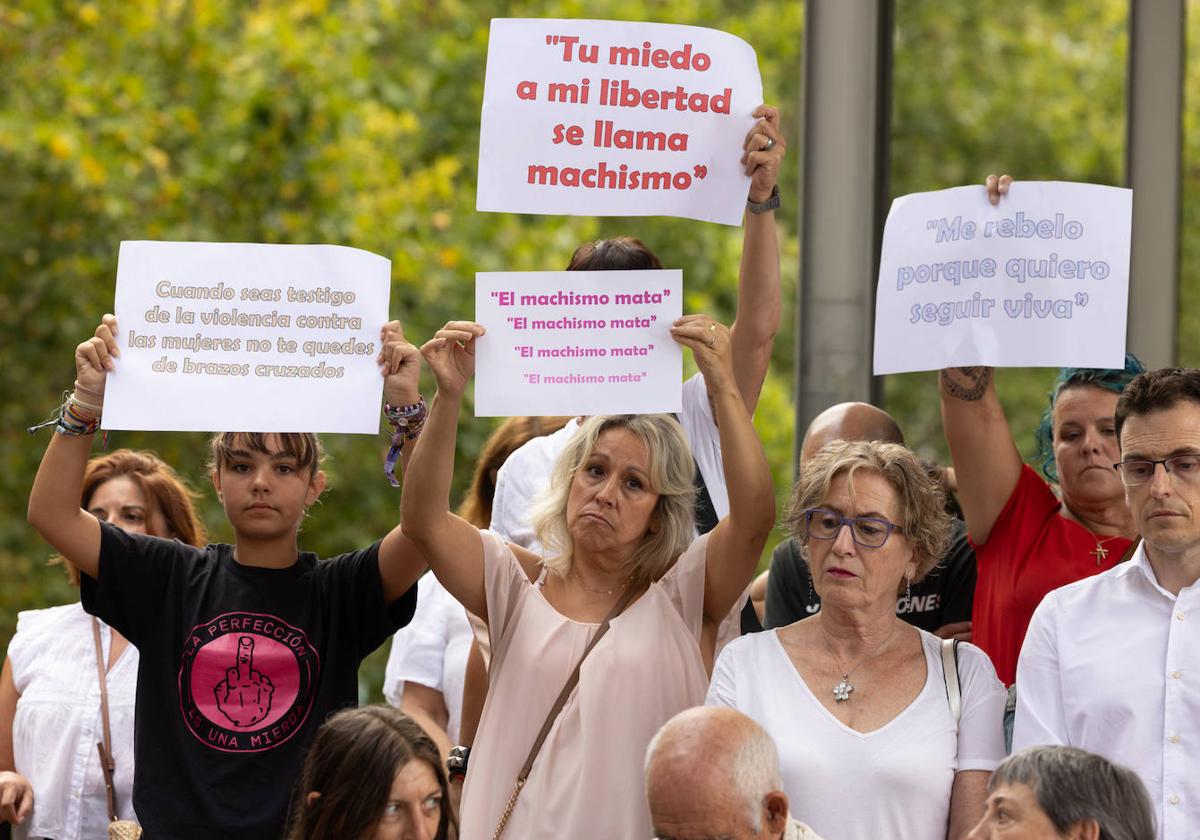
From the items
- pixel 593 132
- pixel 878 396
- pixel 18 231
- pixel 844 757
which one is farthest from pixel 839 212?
pixel 18 231

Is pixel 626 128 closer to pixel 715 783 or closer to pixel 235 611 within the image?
pixel 235 611

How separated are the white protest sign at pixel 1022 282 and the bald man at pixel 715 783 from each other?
1358 millimetres

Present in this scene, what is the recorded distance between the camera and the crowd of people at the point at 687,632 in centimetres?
373

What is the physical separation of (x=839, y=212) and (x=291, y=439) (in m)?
2.59

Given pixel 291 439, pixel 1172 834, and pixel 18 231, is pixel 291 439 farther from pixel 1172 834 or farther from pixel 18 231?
pixel 18 231

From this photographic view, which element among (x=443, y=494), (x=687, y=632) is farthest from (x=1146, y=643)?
(x=443, y=494)

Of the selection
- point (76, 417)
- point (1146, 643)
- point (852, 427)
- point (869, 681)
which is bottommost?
point (869, 681)

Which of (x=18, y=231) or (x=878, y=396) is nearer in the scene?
(x=878, y=396)

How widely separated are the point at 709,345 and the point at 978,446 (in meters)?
0.77

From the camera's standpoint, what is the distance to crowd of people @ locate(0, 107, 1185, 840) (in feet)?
12.2

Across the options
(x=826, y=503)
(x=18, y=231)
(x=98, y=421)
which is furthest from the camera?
(x=18, y=231)

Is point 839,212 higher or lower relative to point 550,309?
higher

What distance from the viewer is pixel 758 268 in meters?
4.53

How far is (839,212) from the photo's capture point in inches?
249
